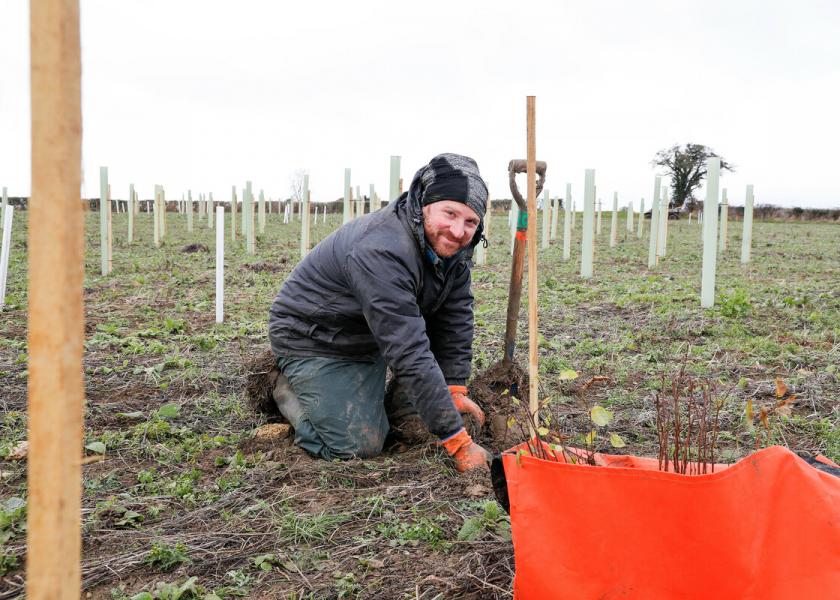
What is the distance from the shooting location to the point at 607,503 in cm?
154

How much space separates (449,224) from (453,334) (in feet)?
2.89

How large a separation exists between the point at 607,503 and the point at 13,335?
545cm

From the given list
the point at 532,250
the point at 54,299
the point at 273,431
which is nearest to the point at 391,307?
the point at 532,250

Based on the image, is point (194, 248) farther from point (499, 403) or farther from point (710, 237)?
point (499, 403)

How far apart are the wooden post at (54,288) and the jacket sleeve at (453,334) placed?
2.76m

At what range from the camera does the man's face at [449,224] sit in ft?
8.90

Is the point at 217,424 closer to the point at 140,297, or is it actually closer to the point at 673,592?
the point at 673,592

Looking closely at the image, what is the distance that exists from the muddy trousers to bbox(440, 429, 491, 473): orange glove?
0.63 metres

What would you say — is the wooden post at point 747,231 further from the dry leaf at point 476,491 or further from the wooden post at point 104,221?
the dry leaf at point 476,491

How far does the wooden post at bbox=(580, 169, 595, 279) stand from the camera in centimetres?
949

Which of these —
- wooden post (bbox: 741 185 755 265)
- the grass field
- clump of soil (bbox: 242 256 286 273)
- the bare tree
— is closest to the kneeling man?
the grass field

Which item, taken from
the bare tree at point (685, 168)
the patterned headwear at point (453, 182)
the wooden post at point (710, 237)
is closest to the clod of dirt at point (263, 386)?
the patterned headwear at point (453, 182)

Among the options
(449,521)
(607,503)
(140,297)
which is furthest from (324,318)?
(140,297)

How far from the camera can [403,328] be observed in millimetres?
2664
